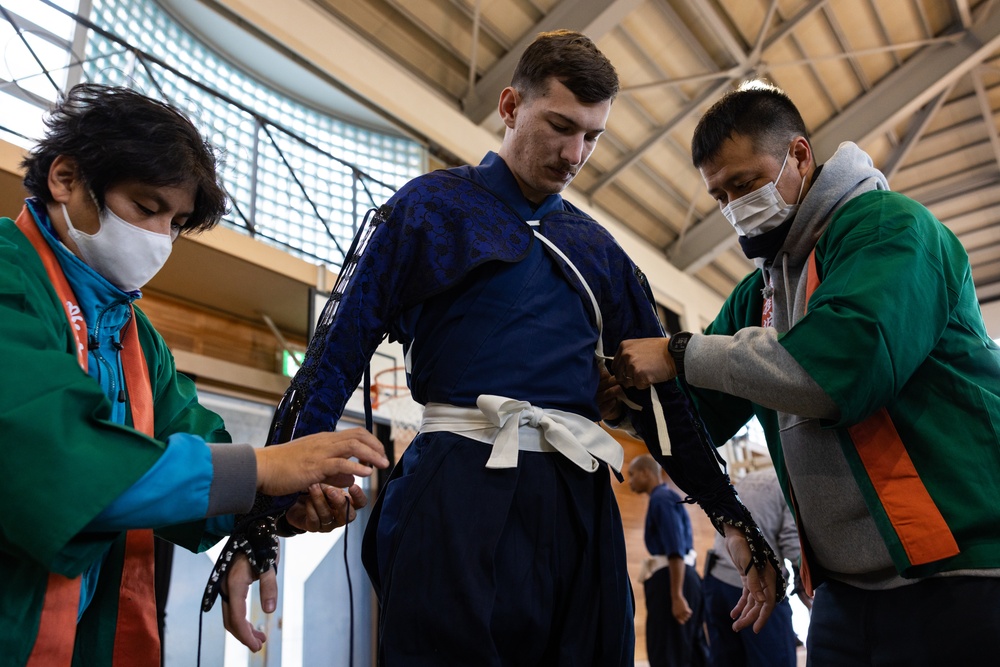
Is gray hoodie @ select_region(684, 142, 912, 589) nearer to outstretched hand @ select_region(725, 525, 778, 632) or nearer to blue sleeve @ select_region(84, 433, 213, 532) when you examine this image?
outstretched hand @ select_region(725, 525, 778, 632)

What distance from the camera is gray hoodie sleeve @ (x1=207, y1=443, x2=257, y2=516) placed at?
1.09 metres

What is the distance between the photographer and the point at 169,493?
1.04m

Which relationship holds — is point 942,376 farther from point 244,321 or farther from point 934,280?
point 244,321

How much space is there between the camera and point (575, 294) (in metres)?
1.49

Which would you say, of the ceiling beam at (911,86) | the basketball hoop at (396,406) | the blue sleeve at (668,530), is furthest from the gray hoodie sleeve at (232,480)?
the ceiling beam at (911,86)

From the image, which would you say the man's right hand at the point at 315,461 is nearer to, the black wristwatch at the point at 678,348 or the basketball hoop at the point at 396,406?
the black wristwatch at the point at 678,348

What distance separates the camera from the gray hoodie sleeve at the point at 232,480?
Result: 109cm

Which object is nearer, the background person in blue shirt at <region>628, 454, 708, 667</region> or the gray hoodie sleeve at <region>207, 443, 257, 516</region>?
the gray hoodie sleeve at <region>207, 443, 257, 516</region>

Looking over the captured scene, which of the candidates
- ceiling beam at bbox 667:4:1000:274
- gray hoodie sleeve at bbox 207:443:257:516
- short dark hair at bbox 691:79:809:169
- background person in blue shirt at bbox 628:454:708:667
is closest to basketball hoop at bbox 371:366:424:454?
background person in blue shirt at bbox 628:454:708:667

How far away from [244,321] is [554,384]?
17.5ft

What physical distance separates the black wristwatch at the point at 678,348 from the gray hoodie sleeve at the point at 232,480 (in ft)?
2.72

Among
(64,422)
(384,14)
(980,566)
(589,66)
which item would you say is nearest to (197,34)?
Answer: (384,14)

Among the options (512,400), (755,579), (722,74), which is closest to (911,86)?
(722,74)

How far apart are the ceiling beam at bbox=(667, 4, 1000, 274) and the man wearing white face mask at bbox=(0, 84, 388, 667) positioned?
9.61m
